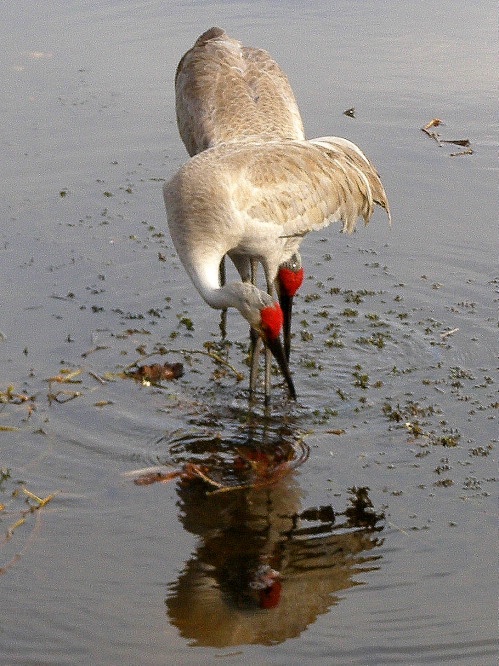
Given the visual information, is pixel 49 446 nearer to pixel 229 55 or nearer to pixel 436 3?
pixel 229 55

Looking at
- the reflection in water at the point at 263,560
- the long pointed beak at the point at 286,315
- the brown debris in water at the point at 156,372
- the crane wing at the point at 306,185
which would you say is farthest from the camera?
the long pointed beak at the point at 286,315

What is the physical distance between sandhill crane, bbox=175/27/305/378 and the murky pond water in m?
0.48

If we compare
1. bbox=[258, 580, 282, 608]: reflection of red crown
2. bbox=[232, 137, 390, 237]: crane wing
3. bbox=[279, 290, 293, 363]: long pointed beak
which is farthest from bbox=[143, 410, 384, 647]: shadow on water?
bbox=[232, 137, 390, 237]: crane wing

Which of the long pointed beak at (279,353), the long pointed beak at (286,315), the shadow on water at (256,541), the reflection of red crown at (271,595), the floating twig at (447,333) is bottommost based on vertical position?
the shadow on water at (256,541)

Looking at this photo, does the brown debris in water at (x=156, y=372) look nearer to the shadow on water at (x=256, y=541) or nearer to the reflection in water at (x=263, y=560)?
the shadow on water at (x=256, y=541)

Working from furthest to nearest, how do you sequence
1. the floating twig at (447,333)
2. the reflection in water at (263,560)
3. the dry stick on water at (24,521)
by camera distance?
the floating twig at (447,333)
the dry stick on water at (24,521)
the reflection in water at (263,560)

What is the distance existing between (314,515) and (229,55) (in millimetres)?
3654

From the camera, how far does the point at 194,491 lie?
5449 mm

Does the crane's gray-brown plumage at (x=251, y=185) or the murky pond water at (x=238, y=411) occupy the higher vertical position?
the crane's gray-brown plumage at (x=251, y=185)


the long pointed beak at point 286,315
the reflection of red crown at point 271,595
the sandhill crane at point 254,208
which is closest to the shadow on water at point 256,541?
the reflection of red crown at point 271,595

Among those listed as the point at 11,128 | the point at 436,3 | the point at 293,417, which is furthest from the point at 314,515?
the point at 436,3

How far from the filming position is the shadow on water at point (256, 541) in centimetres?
457

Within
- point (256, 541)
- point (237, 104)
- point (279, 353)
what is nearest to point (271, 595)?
point (256, 541)

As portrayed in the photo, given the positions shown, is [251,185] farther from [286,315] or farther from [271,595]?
[271,595]
